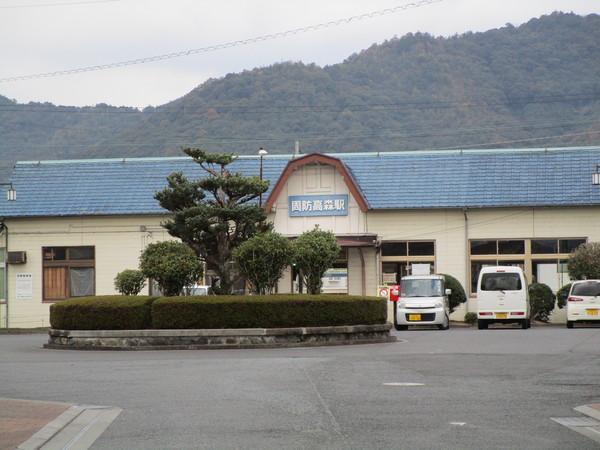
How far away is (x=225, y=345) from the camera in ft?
67.6

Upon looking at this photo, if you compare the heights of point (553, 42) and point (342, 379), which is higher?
point (553, 42)

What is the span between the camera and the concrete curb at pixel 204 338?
67.7 ft

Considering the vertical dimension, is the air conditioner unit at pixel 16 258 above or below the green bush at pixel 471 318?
above

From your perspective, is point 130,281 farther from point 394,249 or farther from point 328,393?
point 328,393

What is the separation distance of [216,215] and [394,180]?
1550 centimetres

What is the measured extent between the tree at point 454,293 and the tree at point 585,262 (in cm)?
415

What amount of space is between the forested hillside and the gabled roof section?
31.7m

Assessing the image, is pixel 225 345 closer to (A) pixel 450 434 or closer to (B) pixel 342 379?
(B) pixel 342 379

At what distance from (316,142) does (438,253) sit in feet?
117

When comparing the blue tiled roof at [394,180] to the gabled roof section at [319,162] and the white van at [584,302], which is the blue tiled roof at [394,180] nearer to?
the gabled roof section at [319,162]

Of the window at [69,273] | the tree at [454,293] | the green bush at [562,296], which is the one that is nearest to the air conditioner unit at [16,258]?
the window at [69,273]

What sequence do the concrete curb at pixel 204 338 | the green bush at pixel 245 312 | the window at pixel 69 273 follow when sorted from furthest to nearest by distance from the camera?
1. the window at pixel 69 273
2. the green bush at pixel 245 312
3. the concrete curb at pixel 204 338

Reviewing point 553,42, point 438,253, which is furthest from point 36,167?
point 553,42

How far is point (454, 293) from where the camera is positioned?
34406mm
